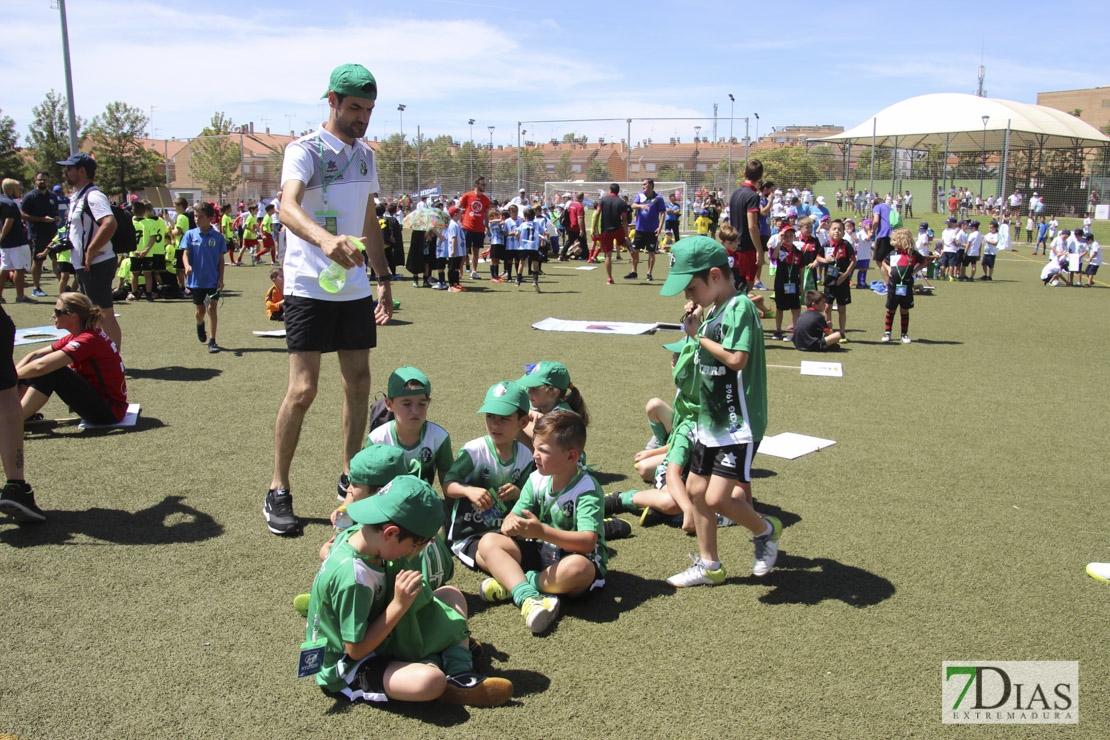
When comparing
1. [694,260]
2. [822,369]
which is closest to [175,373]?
[694,260]

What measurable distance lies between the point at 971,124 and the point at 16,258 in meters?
56.9

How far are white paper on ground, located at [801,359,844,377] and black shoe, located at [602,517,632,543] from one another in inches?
213

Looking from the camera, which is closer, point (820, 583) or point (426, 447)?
point (820, 583)

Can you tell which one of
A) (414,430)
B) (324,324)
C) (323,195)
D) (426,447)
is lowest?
(426,447)

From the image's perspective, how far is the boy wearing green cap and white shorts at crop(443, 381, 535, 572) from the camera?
422 centimetres

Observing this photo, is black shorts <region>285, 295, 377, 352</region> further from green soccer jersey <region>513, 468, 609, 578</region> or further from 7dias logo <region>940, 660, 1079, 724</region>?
7dias logo <region>940, 660, 1079, 724</region>

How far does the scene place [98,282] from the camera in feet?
25.2

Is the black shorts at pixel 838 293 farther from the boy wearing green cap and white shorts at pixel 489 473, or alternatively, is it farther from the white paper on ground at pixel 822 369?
the boy wearing green cap and white shorts at pixel 489 473

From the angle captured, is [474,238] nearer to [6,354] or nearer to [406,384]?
[6,354]

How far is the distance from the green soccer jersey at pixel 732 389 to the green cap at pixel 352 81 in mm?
2300

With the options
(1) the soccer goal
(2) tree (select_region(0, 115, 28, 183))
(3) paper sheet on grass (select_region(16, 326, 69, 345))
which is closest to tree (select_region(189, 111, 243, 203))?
(2) tree (select_region(0, 115, 28, 183))

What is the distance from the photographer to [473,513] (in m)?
4.28

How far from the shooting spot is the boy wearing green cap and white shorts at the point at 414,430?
422cm

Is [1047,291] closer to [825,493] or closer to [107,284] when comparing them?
[825,493]
